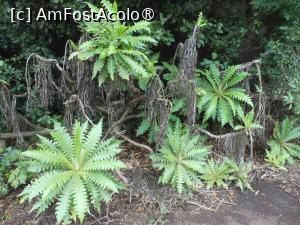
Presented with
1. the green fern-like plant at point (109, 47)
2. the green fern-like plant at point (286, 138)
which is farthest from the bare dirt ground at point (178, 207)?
the green fern-like plant at point (109, 47)

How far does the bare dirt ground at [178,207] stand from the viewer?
5.35 m

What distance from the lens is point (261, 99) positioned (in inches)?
248

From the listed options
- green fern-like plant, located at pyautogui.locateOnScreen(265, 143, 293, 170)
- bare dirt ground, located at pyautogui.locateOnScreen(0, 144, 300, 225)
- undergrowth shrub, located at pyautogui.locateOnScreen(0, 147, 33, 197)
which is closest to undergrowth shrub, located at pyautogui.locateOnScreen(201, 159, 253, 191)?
bare dirt ground, located at pyautogui.locateOnScreen(0, 144, 300, 225)

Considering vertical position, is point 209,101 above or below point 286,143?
above

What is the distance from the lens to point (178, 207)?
5.64m

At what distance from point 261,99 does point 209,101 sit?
0.90 meters

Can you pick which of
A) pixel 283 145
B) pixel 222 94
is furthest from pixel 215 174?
pixel 283 145

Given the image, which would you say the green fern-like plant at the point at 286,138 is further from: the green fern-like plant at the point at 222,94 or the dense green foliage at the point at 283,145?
the green fern-like plant at the point at 222,94

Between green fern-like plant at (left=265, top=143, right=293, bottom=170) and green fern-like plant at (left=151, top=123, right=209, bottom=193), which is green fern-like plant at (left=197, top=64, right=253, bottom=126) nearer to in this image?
green fern-like plant at (left=151, top=123, right=209, bottom=193)

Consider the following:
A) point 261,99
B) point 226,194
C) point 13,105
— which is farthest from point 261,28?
point 13,105

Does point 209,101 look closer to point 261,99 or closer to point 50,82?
point 261,99

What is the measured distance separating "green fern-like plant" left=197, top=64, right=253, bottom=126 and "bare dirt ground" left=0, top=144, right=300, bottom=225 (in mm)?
1244

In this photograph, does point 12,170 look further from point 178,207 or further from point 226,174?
point 226,174

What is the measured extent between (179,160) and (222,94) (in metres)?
1.42
